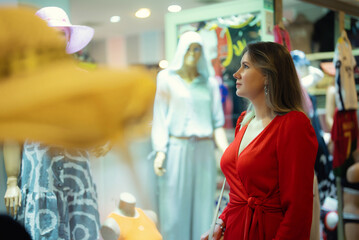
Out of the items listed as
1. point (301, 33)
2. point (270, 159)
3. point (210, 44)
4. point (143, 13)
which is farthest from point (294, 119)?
point (301, 33)

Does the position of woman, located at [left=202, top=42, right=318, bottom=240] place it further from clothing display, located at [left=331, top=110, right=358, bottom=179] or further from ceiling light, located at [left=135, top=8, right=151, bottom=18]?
clothing display, located at [left=331, top=110, right=358, bottom=179]

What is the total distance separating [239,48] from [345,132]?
1.64 meters

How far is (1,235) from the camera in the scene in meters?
0.80

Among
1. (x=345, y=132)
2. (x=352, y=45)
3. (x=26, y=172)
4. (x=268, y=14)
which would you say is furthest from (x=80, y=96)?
(x=352, y=45)

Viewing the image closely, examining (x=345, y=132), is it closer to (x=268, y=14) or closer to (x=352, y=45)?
(x=352, y=45)

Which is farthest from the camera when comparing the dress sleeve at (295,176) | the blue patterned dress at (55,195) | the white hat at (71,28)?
the blue patterned dress at (55,195)

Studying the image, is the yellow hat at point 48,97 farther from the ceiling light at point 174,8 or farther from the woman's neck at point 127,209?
the ceiling light at point 174,8

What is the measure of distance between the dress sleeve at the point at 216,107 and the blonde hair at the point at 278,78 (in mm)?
1067

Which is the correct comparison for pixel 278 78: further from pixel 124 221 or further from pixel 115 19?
pixel 124 221

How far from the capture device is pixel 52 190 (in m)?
2.03

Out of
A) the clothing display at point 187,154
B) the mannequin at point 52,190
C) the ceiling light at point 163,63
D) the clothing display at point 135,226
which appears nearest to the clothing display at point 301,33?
the clothing display at point 187,154

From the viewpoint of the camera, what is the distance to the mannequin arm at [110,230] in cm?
233

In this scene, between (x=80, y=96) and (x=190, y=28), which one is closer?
(x=80, y=96)

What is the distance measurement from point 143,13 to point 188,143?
0.89m
